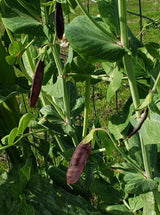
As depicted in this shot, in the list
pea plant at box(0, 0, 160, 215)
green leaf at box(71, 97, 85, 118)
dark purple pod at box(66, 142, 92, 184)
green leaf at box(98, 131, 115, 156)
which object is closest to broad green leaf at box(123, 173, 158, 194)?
pea plant at box(0, 0, 160, 215)

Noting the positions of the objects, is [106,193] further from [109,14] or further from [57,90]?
[109,14]

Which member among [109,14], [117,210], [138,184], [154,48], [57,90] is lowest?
[117,210]

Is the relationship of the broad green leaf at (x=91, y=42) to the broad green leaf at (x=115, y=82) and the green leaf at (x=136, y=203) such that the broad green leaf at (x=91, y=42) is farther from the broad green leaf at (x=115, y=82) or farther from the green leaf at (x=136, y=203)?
the green leaf at (x=136, y=203)

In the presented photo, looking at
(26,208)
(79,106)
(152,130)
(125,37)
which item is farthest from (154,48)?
(26,208)

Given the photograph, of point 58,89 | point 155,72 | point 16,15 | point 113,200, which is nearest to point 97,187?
point 113,200

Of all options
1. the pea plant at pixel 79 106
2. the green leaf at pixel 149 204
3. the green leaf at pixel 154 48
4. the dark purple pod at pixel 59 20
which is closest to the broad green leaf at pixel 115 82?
the pea plant at pixel 79 106

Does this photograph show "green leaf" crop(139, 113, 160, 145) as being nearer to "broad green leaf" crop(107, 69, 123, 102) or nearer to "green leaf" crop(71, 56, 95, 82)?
"broad green leaf" crop(107, 69, 123, 102)
